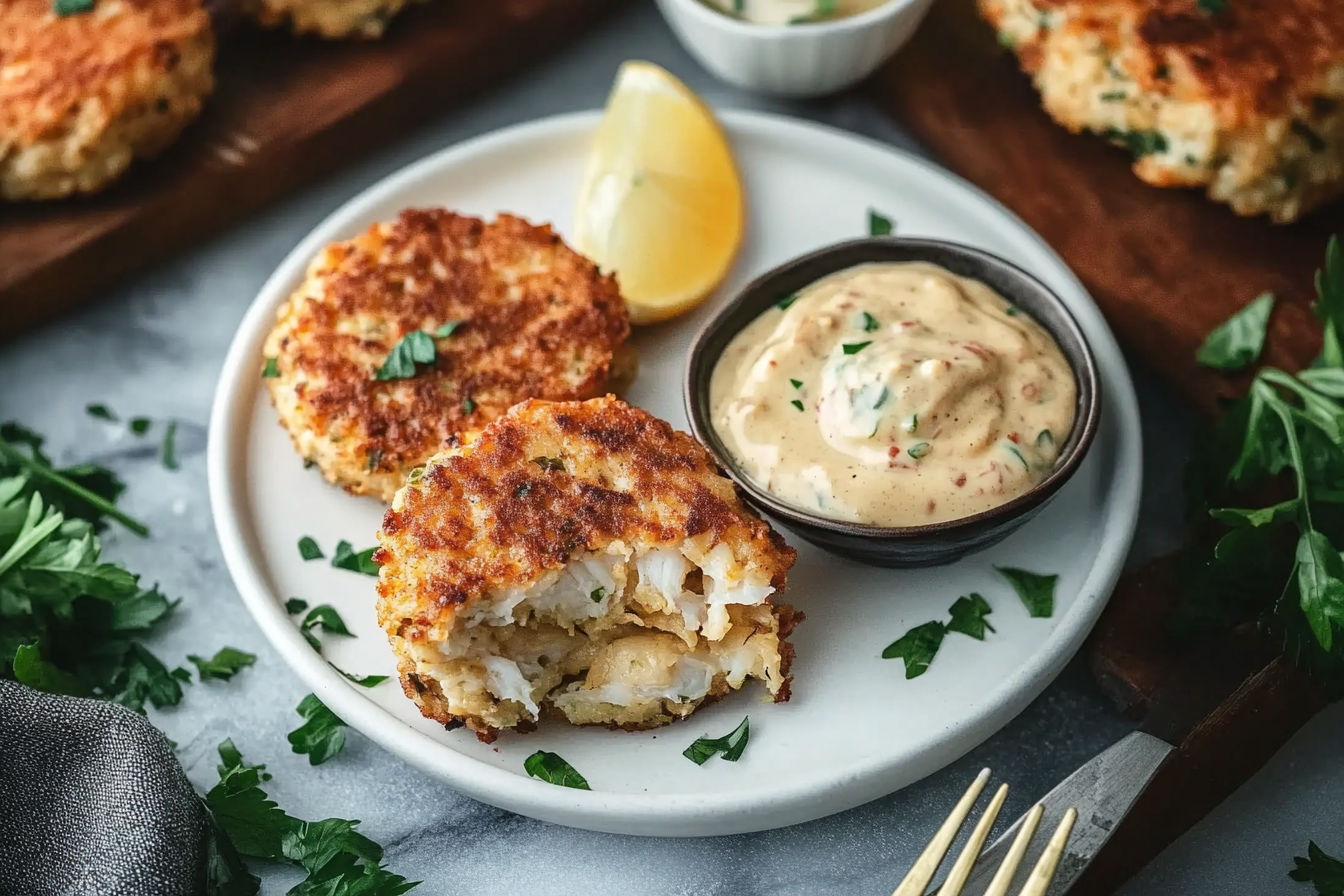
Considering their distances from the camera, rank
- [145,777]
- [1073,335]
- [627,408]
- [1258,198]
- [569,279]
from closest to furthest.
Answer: [145,777] < [627,408] < [1073,335] < [569,279] < [1258,198]

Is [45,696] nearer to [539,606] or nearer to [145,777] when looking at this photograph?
[145,777]

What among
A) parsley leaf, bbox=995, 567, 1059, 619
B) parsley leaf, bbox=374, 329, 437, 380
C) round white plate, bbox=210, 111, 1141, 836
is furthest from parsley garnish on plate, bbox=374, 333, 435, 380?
parsley leaf, bbox=995, 567, 1059, 619

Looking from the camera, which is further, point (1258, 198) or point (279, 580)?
point (1258, 198)

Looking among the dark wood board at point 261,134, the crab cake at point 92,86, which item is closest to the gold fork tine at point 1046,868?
the dark wood board at point 261,134

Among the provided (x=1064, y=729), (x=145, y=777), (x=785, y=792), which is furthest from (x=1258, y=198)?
(x=145, y=777)

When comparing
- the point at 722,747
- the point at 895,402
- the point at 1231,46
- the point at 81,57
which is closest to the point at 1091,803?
the point at 722,747

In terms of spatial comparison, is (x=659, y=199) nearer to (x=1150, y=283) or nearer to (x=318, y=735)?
(x=1150, y=283)

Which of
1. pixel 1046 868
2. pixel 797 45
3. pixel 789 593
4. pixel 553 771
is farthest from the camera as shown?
pixel 797 45

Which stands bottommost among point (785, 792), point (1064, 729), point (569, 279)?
point (1064, 729)
